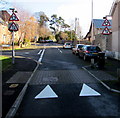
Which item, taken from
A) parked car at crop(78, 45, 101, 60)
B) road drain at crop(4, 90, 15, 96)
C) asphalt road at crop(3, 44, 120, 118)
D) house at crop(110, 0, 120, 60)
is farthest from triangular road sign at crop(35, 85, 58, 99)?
house at crop(110, 0, 120, 60)

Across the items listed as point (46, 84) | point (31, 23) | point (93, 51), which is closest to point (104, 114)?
point (46, 84)

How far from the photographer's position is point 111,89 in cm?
652

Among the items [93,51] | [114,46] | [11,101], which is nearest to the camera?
[11,101]

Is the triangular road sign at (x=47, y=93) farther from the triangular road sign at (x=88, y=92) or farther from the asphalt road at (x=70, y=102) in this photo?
the triangular road sign at (x=88, y=92)

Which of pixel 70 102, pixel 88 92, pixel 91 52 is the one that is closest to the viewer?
pixel 70 102

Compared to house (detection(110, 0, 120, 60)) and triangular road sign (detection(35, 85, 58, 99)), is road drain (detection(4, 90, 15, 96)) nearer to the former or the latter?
triangular road sign (detection(35, 85, 58, 99))

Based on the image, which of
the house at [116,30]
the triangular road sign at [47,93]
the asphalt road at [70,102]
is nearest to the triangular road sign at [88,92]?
the asphalt road at [70,102]

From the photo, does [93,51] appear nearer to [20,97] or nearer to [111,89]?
[111,89]

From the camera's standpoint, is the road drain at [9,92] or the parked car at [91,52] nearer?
the road drain at [9,92]

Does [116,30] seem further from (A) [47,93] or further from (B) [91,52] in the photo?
(A) [47,93]

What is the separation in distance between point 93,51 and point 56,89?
8.85m

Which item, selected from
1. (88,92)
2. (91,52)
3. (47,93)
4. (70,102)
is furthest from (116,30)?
(70,102)

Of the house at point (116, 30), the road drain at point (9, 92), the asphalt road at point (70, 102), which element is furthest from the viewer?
the house at point (116, 30)

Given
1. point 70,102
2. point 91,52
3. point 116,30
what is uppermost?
point 116,30
